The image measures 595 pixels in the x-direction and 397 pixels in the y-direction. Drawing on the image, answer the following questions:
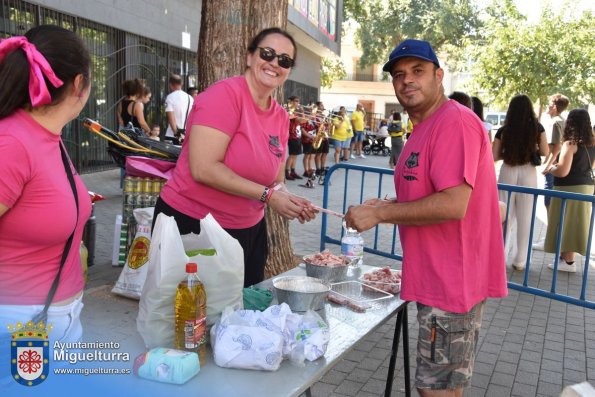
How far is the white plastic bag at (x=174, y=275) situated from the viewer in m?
1.93

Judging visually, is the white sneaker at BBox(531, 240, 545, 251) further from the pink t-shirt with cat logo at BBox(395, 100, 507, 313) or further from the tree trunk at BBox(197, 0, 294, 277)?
the pink t-shirt with cat logo at BBox(395, 100, 507, 313)

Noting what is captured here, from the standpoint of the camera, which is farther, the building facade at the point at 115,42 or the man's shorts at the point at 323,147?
the man's shorts at the point at 323,147

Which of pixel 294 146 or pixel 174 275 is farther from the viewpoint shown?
pixel 294 146

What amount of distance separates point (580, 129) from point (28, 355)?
679 cm

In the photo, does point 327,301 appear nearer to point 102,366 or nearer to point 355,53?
point 102,366

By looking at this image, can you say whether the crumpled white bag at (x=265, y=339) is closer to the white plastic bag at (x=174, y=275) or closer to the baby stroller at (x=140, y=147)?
the white plastic bag at (x=174, y=275)

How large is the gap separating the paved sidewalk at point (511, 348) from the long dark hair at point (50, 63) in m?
2.68

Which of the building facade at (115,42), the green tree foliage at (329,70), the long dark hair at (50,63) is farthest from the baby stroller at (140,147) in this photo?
the green tree foliage at (329,70)

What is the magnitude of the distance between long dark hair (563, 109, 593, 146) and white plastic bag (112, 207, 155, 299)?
203 inches

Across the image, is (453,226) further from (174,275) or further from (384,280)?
(174,275)

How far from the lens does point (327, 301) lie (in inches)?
109

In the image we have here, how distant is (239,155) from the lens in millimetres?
2807

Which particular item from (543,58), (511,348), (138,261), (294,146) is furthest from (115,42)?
(543,58)

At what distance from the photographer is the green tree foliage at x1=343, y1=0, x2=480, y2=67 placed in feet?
133
